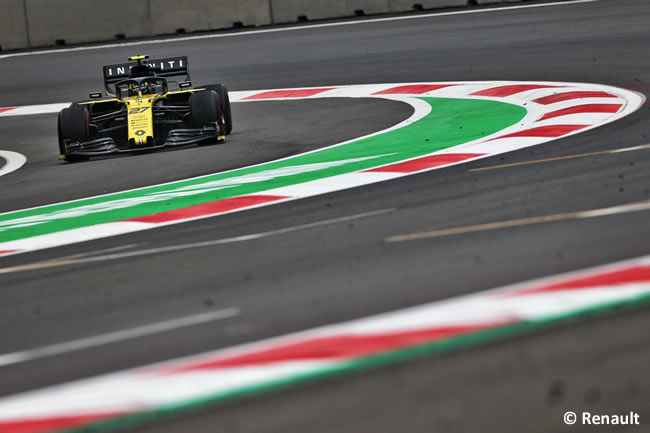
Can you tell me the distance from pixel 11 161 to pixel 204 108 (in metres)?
3.23

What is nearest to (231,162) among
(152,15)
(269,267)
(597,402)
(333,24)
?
(269,267)

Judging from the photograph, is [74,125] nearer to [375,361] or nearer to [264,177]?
[264,177]

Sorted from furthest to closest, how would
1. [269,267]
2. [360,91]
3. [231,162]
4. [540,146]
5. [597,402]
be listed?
[360,91] → [231,162] → [540,146] → [269,267] → [597,402]

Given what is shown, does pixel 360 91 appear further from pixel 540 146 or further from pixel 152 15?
pixel 152 15

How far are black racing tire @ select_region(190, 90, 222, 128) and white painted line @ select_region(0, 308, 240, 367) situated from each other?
7.78 meters

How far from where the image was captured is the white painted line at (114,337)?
5.16 m

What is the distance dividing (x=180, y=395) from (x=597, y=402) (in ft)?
5.33

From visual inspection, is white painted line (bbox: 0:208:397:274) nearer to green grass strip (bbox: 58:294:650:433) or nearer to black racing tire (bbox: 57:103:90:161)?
green grass strip (bbox: 58:294:650:433)

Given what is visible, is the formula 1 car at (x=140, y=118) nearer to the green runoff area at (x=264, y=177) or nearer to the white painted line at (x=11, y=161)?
the white painted line at (x=11, y=161)

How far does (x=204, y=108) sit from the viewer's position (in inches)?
512

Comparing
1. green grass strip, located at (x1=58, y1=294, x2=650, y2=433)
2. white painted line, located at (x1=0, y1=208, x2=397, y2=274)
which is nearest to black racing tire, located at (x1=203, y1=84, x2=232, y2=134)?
white painted line, located at (x1=0, y1=208, x2=397, y2=274)

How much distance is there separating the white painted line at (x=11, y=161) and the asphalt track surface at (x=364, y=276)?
0.23 meters

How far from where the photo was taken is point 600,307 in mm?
4637

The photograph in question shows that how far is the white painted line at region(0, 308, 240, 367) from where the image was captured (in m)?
5.16
